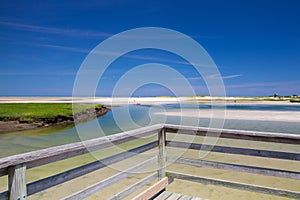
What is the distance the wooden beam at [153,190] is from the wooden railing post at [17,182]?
126cm

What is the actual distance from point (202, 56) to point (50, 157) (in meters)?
4.74

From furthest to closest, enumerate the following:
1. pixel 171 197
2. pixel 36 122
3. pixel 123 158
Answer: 1. pixel 36 122
2. pixel 171 197
3. pixel 123 158

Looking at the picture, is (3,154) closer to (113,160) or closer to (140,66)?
(140,66)

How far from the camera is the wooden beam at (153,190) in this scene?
2.72m

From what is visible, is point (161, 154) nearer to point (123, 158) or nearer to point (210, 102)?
point (123, 158)

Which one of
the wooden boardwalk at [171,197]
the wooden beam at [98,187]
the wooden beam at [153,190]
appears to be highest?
the wooden beam at [98,187]

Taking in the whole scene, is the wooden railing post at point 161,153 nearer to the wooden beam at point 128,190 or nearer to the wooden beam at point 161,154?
the wooden beam at point 161,154

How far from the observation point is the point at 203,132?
2.97 metres

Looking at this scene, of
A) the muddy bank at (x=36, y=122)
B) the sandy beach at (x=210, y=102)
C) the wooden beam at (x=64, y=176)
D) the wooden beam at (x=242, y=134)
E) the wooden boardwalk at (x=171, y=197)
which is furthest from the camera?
the sandy beach at (x=210, y=102)

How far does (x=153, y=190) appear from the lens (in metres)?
2.94

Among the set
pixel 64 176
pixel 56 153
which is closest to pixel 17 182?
pixel 56 153

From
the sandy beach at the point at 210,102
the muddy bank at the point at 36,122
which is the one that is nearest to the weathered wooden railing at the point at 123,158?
the muddy bank at the point at 36,122

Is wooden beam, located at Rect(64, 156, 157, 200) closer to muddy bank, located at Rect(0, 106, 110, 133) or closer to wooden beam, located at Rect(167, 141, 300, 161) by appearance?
wooden beam, located at Rect(167, 141, 300, 161)

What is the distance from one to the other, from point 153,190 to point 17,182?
1.69m
